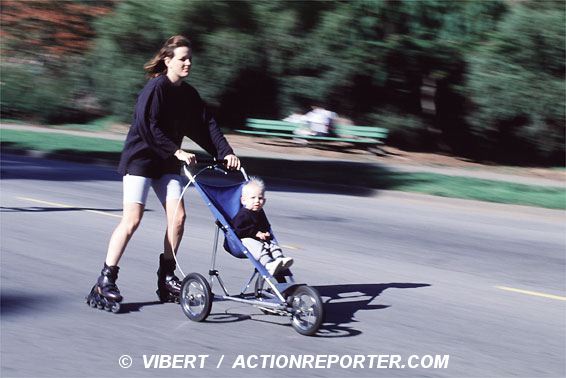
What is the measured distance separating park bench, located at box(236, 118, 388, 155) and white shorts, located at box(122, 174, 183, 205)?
17.8 meters

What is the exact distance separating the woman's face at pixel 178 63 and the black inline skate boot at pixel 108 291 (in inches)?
59.0

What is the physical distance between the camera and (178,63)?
7281 millimetres

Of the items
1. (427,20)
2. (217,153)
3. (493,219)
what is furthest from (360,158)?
(217,153)

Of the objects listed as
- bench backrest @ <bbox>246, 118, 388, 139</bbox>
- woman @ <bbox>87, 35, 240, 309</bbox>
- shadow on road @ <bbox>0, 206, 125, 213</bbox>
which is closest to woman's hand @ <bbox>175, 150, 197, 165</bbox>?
woman @ <bbox>87, 35, 240, 309</bbox>

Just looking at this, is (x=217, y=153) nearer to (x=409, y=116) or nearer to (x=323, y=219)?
(x=323, y=219)

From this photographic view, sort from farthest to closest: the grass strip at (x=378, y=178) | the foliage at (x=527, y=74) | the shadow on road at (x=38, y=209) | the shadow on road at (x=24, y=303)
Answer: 1. the foliage at (x=527, y=74)
2. the grass strip at (x=378, y=178)
3. the shadow on road at (x=38, y=209)
4. the shadow on road at (x=24, y=303)

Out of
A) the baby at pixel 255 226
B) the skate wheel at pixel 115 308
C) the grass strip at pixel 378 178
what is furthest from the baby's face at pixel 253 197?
the grass strip at pixel 378 178

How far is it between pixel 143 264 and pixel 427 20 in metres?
18.4

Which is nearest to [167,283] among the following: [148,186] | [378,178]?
[148,186]

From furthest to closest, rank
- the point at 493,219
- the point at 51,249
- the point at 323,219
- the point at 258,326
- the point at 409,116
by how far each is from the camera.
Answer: the point at 409,116 → the point at 493,219 → the point at 323,219 → the point at 51,249 → the point at 258,326

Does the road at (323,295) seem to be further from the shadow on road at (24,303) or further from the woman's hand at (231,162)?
the woman's hand at (231,162)

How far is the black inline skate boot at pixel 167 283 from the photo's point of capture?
25.5 ft

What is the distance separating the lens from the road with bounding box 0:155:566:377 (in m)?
6.45

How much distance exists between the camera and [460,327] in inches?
297
